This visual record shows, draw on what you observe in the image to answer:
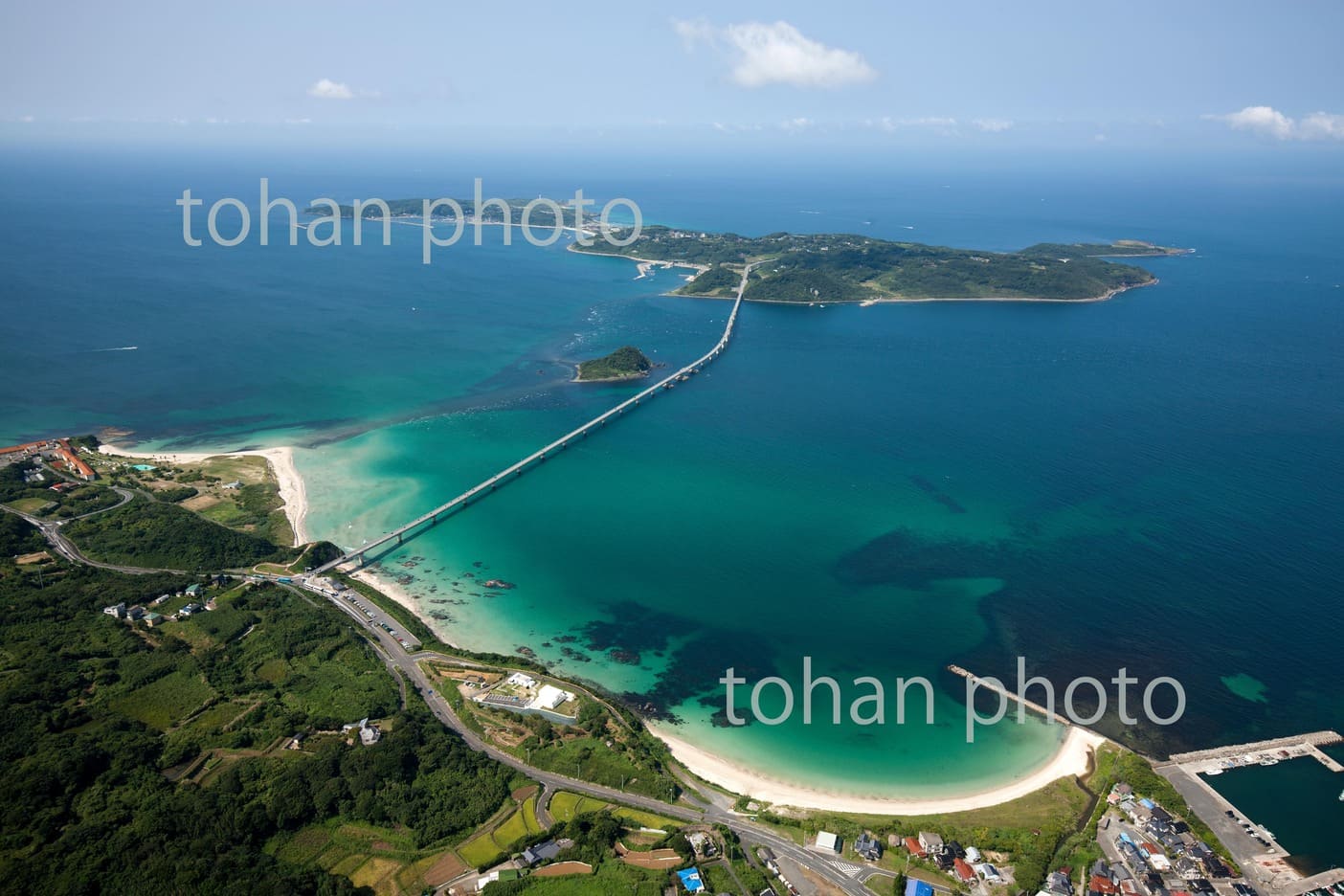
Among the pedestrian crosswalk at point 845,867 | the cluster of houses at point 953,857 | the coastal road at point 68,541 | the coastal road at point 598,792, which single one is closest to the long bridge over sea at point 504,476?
the coastal road at point 598,792

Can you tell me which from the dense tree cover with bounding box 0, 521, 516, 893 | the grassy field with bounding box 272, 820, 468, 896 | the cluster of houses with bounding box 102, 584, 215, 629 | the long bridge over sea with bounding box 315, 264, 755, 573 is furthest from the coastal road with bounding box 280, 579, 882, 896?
the long bridge over sea with bounding box 315, 264, 755, 573

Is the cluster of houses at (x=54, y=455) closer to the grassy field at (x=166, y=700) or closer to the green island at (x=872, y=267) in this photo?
the grassy field at (x=166, y=700)

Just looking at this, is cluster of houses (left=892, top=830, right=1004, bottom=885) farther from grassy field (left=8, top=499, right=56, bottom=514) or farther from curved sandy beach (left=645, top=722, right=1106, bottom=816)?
grassy field (left=8, top=499, right=56, bottom=514)

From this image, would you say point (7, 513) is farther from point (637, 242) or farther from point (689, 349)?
point (637, 242)

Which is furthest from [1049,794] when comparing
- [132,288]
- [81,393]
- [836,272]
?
[132,288]

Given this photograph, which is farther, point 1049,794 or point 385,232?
point 385,232

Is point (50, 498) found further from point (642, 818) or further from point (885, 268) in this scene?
point (885, 268)

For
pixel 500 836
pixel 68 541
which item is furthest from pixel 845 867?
pixel 68 541
